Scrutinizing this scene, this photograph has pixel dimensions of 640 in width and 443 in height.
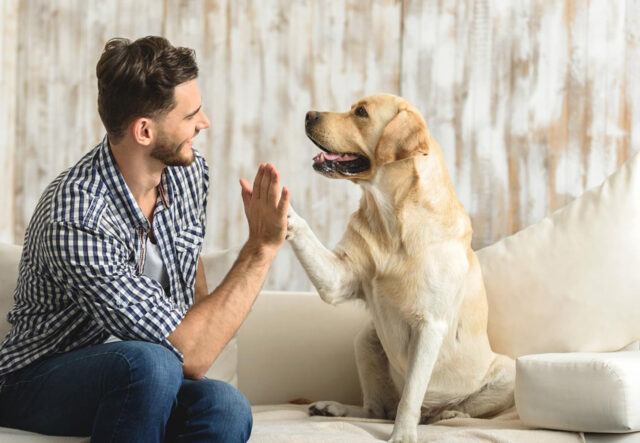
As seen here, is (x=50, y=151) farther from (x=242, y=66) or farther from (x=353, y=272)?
(x=353, y=272)

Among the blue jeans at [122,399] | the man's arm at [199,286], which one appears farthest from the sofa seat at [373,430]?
the man's arm at [199,286]

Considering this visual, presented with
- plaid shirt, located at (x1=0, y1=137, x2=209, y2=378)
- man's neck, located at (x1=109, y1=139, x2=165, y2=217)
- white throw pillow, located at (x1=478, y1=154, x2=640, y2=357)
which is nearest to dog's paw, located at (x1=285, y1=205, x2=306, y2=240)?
plaid shirt, located at (x1=0, y1=137, x2=209, y2=378)

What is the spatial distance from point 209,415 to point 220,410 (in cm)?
2

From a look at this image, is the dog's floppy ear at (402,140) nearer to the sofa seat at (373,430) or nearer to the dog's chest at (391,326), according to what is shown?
the dog's chest at (391,326)

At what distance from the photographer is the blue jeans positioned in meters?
1.35

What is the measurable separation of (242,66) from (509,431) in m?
1.78

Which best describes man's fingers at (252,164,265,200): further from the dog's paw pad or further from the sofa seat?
the dog's paw pad

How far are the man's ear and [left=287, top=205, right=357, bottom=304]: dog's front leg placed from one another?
39 cm

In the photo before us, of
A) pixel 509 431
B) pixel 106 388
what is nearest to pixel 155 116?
pixel 106 388

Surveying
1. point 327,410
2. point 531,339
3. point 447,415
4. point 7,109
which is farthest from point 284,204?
point 7,109

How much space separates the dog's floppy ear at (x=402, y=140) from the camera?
1.80 m

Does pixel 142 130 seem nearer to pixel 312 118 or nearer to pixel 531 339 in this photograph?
pixel 312 118

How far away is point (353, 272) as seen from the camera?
188 cm

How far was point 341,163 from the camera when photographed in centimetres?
188
